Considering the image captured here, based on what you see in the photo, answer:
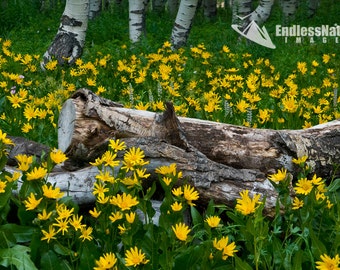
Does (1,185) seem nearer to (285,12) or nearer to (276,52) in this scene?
(276,52)

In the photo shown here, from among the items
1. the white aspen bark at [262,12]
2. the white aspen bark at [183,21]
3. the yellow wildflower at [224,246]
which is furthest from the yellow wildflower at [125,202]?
the white aspen bark at [262,12]

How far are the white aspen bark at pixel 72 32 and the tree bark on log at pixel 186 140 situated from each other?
465cm

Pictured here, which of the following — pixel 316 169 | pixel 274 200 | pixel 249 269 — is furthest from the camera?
pixel 316 169

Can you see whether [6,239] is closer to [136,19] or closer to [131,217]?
[131,217]

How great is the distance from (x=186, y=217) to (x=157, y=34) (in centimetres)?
1226

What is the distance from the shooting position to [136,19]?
12.2m

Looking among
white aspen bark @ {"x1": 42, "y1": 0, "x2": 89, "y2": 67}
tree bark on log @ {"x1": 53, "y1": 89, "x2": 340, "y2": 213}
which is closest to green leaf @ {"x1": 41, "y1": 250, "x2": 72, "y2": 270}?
tree bark on log @ {"x1": 53, "y1": 89, "x2": 340, "y2": 213}

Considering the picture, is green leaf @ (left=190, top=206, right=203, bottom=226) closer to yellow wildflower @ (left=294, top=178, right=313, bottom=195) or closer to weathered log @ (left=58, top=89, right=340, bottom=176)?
yellow wildflower @ (left=294, top=178, right=313, bottom=195)

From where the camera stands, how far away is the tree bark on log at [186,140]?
3.30m

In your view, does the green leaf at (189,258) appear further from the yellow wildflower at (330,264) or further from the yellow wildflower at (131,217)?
the yellow wildflower at (330,264)

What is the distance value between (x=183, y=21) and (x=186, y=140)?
8.41m

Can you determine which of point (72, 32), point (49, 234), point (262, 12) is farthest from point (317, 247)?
point (262, 12)

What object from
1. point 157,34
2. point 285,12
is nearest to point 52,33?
point 157,34

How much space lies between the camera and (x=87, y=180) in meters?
3.19
